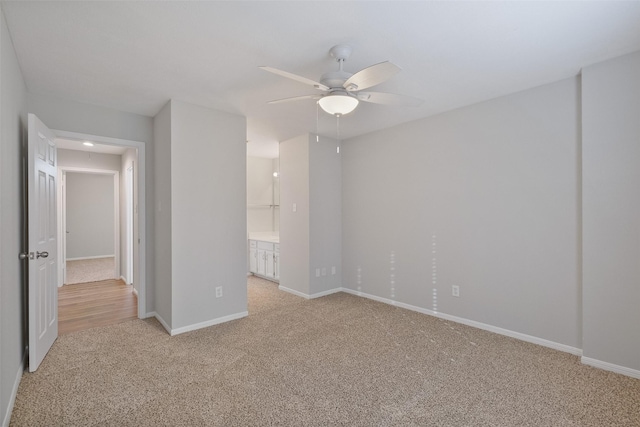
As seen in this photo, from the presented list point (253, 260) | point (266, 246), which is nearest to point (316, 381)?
point (266, 246)

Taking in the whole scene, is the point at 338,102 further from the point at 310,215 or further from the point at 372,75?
the point at 310,215

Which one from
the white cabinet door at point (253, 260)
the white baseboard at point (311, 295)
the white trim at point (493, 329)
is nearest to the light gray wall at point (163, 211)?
the white baseboard at point (311, 295)

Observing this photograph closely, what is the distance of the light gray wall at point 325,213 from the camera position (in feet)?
15.3

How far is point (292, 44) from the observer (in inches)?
87.0

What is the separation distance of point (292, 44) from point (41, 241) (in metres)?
2.64

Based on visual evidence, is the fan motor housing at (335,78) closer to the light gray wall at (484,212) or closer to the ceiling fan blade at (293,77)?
the ceiling fan blade at (293,77)

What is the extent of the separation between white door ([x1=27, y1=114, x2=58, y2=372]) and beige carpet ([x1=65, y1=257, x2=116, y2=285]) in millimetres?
3355

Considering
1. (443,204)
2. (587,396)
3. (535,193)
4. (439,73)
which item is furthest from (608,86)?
(587,396)

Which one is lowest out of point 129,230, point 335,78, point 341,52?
point 129,230

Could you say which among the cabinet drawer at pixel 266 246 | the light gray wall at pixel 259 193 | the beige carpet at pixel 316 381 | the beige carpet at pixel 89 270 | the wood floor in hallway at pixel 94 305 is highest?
the light gray wall at pixel 259 193

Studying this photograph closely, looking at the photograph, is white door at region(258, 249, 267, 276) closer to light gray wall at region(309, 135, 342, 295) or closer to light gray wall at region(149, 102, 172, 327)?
light gray wall at region(309, 135, 342, 295)

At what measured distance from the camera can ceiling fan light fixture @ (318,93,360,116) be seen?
2.21 meters

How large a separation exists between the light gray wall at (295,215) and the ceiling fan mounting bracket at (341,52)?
236cm

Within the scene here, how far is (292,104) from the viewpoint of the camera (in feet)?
Result: 11.2
